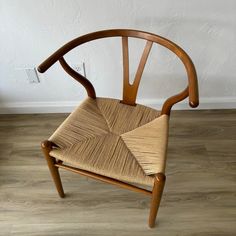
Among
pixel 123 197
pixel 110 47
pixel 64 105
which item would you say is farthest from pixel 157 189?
pixel 64 105

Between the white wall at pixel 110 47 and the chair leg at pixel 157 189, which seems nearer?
the chair leg at pixel 157 189

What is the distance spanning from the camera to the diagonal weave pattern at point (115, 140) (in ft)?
2.93

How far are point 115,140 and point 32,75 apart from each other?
0.81m

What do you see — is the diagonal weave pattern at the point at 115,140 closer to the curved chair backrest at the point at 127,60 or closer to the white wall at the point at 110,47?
the curved chair backrest at the point at 127,60

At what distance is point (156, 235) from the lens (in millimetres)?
1100

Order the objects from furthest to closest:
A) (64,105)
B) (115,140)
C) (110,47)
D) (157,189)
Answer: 1. (64,105)
2. (110,47)
3. (115,140)
4. (157,189)

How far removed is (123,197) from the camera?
4.05 ft

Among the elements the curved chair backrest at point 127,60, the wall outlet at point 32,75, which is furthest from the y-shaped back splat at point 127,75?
the wall outlet at point 32,75

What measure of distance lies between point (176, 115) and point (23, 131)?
1046 mm

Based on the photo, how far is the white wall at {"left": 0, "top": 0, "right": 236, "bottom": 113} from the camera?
1.21m

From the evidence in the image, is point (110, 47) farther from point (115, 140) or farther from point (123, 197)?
point (123, 197)

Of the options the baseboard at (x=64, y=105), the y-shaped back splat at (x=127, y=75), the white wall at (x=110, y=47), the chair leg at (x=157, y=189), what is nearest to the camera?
the chair leg at (x=157, y=189)

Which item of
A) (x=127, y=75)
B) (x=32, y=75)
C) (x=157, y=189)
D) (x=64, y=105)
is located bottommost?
(x=64, y=105)

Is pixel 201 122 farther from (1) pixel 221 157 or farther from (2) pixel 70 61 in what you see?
(2) pixel 70 61
